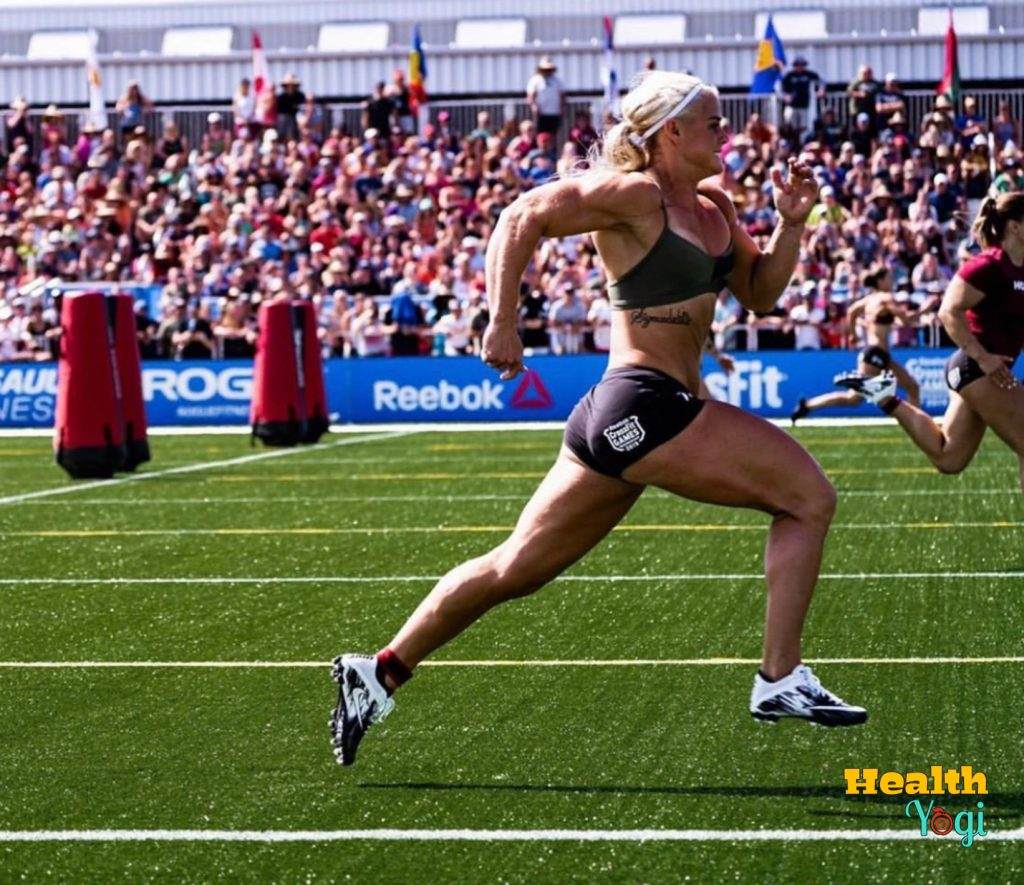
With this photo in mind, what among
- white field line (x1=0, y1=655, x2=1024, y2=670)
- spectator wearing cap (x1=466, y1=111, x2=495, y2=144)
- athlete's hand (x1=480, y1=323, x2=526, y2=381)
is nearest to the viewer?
athlete's hand (x1=480, y1=323, x2=526, y2=381)

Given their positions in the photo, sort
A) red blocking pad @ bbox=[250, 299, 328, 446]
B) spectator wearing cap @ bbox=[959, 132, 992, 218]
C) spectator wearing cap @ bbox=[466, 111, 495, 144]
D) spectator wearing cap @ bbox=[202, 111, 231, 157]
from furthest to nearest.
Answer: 1. spectator wearing cap @ bbox=[202, 111, 231, 157]
2. spectator wearing cap @ bbox=[466, 111, 495, 144]
3. spectator wearing cap @ bbox=[959, 132, 992, 218]
4. red blocking pad @ bbox=[250, 299, 328, 446]

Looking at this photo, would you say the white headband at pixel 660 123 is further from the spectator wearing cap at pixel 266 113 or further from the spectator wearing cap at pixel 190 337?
the spectator wearing cap at pixel 266 113

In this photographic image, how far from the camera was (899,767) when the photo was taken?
5.98 meters

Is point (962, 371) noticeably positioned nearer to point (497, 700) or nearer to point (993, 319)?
point (993, 319)

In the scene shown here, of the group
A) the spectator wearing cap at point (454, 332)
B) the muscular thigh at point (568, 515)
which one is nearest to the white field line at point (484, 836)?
the muscular thigh at point (568, 515)

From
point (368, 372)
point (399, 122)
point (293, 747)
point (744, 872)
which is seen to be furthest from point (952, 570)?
point (399, 122)

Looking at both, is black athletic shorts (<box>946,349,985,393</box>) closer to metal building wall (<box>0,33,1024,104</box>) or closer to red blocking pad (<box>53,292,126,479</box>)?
red blocking pad (<box>53,292,126,479</box>)

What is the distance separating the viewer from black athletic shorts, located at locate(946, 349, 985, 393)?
1073 cm

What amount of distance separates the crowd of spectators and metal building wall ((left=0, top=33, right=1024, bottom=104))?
322cm

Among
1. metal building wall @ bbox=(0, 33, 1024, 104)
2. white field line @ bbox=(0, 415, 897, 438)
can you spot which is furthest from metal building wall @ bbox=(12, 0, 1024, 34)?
white field line @ bbox=(0, 415, 897, 438)

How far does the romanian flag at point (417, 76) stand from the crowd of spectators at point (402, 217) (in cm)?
21

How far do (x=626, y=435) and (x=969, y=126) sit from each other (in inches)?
1002

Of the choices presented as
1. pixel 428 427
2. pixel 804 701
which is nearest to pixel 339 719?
pixel 804 701

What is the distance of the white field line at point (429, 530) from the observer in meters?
12.6
